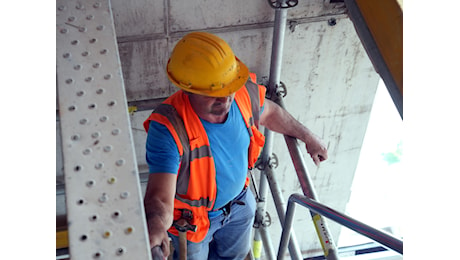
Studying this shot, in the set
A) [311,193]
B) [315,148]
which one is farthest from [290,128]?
[311,193]

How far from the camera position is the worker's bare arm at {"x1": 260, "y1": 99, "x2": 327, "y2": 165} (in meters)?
3.16

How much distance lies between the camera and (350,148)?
4469mm

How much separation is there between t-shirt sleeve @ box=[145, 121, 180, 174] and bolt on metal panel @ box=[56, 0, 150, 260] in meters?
0.76

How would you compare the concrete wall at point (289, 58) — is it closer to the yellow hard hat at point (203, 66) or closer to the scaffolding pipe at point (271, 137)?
the scaffolding pipe at point (271, 137)

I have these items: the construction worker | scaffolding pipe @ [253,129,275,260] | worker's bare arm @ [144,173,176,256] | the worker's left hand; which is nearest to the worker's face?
the construction worker

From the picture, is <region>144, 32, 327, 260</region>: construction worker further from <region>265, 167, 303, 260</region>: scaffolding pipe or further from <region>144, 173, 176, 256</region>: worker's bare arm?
<region>265, 167, 303, 260</region>: scaffolding pipe

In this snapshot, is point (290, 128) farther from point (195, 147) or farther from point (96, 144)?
point (96, 144)

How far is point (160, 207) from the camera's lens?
2.27 metres

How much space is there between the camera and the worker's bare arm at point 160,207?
204 cm

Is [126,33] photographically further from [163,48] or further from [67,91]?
[67,91]

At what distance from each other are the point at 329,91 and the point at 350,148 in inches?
30.2

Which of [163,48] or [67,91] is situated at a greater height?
[163,48]
